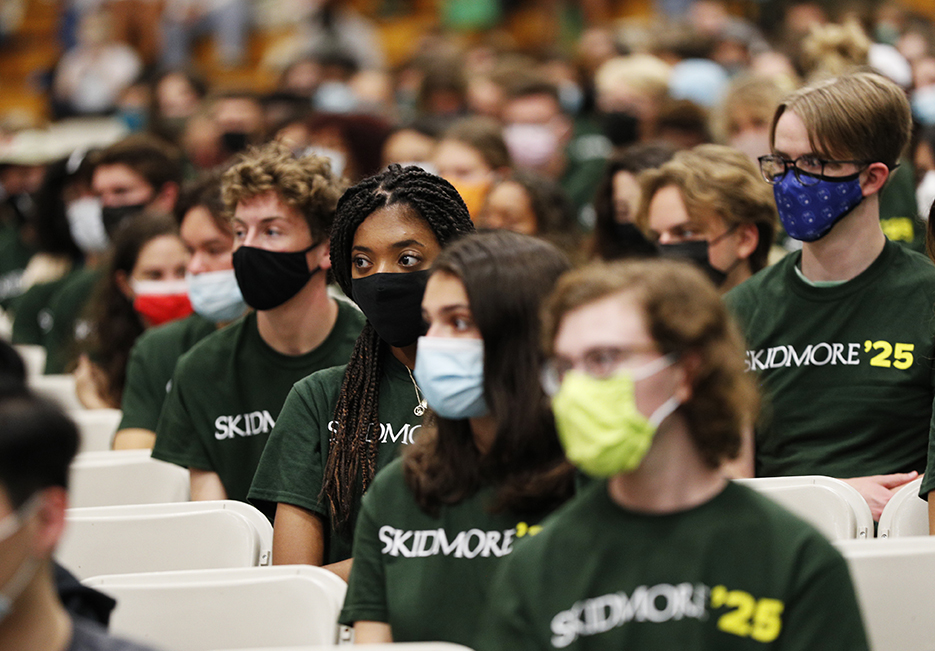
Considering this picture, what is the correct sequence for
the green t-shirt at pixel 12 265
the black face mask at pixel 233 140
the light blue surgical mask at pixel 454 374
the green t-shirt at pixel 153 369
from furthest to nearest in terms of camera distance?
1. the black face mask at pixel 233 140
2. the green t-shirt at pixel 12 265
3. the green t-shirt at pixel 153 369
4. the light blue surgical mask at pixel 454 374

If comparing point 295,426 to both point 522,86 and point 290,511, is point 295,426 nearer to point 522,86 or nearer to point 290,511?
point 290,511

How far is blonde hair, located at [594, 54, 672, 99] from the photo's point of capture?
750 cm

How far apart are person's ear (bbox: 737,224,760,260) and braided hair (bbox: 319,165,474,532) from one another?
1180 millimetres

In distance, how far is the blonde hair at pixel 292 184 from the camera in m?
3.43

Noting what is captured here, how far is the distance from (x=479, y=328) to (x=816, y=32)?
3967mm

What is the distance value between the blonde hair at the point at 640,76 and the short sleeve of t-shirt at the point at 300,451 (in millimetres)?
4988

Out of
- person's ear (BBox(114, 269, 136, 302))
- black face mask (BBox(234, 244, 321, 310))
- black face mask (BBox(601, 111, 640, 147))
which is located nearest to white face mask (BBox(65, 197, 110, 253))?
person's ear (BBox(114, 269, 136, 302))

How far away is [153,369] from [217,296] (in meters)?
0.40

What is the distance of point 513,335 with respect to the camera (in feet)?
7.38

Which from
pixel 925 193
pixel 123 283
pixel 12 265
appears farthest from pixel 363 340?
pixel 12 265

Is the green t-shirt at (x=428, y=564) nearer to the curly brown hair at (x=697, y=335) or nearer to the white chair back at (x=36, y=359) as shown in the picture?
the curly brown hair at (x=697, y=335)

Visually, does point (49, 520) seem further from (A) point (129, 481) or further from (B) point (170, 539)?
(A) point (129, 481)

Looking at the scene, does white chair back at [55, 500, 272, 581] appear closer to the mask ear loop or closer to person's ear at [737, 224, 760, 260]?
the mask ear loop

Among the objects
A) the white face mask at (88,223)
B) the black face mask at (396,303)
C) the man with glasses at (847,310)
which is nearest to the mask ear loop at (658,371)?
the black face mask at (396,303)
